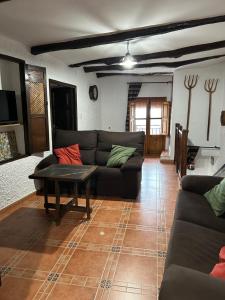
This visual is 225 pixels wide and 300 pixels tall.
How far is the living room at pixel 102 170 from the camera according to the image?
A: 1778 millimetres

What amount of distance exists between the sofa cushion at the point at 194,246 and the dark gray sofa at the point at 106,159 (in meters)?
1.68

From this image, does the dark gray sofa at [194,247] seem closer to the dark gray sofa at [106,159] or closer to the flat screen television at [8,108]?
the dark gray sofa at [106,159]

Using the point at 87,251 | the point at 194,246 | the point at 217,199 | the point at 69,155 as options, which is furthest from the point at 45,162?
the point at 194,246

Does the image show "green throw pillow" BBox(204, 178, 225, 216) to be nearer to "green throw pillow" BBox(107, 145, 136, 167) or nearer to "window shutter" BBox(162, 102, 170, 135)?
"green throw pillow" BBox(107, 145, 136, 167)

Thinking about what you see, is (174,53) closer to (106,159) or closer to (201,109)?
(201,109)

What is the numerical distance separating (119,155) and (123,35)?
1824 millimetres

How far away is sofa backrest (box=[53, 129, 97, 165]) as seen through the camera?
4134 millimetres

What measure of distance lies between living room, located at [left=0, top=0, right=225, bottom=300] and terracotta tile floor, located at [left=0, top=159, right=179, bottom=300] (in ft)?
0.04

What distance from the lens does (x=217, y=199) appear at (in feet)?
6.82

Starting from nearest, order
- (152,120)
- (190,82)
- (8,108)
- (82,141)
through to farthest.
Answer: (8,108) → (82,141) → (190,82) → (152,120)

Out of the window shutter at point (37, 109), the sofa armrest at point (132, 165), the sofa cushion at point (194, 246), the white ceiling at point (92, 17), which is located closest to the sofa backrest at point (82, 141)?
the window shutter at point (37, 109)

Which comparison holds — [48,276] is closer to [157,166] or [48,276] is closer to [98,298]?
[98,298]

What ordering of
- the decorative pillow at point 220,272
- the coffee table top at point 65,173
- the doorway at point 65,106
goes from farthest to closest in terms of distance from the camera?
the doorway at point 65,106
the coffee table top at point 65,173
the decorative pillow at point 220,272

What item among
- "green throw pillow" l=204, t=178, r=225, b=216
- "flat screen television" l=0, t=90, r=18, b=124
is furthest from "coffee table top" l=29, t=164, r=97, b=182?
"green throw pillow" l=204, t=178, r=225, b=216
